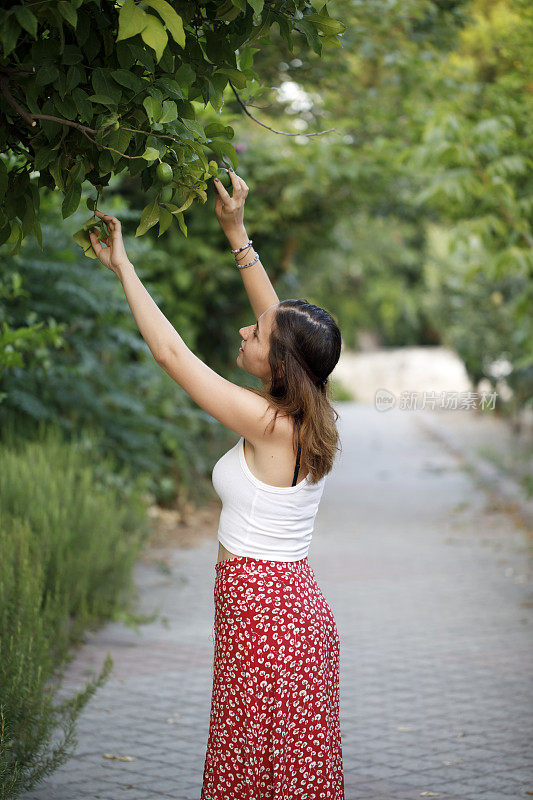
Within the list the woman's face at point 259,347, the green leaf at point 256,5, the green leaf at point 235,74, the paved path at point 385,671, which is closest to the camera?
the green leaf at point 256,5

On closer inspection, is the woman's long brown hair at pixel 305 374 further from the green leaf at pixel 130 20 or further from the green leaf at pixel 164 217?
the green leaf at pixel 130 20

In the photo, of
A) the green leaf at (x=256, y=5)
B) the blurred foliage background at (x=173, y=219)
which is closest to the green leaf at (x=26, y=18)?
the blurred foliage background at (x=173, y=219)

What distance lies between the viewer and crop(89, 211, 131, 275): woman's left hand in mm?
2586

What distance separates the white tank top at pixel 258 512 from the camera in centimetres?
270

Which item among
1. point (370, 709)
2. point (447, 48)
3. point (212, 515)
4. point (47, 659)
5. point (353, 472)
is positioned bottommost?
point (353, 472)

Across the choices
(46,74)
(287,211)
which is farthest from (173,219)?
(287,211)

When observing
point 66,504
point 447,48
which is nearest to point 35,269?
point 66,504

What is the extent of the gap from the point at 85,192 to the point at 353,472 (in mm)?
9450

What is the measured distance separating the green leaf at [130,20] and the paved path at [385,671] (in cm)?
300

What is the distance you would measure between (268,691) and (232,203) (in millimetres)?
1563

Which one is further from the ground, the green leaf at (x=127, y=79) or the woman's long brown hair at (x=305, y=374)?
the green leaf at (x=127, y=79)

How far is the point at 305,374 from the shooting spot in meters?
2.72

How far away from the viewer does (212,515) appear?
10.4 meters

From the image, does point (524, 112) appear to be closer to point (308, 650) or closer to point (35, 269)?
point (35, 269)
